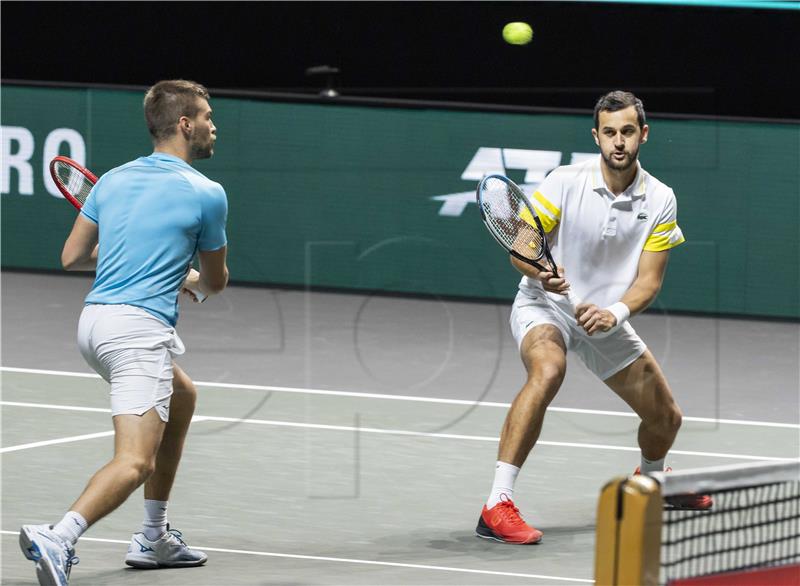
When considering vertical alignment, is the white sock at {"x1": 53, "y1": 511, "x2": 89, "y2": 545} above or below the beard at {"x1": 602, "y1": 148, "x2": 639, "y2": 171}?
below

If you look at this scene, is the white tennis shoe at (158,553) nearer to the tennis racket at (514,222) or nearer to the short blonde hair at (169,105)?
the short blonde hair at (169,105)

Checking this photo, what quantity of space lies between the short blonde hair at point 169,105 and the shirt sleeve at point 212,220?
0.80 feet

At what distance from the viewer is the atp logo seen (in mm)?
11461

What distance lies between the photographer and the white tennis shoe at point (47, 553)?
191 inches

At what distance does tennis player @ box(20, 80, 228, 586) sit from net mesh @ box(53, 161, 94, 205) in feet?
3.06

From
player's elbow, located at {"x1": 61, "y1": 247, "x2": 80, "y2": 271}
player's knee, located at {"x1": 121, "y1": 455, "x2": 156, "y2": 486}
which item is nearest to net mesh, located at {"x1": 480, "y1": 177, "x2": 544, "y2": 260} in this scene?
player's elbow, located at {"x1": 61, "y1": 247, "x2": 80, "y2": 271}

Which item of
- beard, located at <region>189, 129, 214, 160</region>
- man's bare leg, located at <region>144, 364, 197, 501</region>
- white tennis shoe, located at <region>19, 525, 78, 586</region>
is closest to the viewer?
white tennis shoe, located at <region>19, 525, 78, 586</region>

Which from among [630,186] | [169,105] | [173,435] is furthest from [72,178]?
[630,186]

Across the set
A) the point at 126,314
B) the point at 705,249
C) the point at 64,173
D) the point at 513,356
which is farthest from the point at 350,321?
the point at 126,314

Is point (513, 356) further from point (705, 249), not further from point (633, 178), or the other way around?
point (633, 178)

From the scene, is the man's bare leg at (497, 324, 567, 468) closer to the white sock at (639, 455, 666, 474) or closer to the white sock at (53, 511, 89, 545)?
the white sock at (639, 455, 666, 474)

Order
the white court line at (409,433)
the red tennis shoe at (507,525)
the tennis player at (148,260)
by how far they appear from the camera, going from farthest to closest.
Result: the white court line at (409,433)
the red tennis shoe at (507,525)
the tennis player at (148,260)

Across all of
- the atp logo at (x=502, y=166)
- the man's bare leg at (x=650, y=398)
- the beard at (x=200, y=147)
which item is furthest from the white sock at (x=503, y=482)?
the atp logo at (x=502, y=166)

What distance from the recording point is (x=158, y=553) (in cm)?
562
